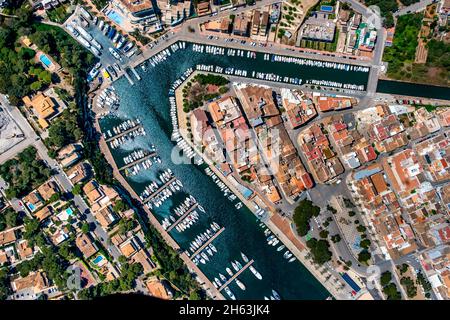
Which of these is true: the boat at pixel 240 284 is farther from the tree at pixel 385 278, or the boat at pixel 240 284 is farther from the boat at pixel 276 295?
the tree at pixel 385 278

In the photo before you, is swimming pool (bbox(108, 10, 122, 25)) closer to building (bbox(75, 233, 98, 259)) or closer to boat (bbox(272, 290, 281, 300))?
building (bbox(75, 233, 98, 259))

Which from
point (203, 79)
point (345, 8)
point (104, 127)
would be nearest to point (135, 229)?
point (104, 127)

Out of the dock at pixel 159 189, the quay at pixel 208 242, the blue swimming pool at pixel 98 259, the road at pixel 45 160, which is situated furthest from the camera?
the dock at pixel 159 189

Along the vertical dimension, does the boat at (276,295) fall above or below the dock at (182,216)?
below

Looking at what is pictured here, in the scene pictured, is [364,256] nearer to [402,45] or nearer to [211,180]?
[211,180]

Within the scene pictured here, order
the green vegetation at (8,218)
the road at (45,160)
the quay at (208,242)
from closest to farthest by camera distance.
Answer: the green vegetation at (8,218), the road at (45,160), the quay at (208,242)

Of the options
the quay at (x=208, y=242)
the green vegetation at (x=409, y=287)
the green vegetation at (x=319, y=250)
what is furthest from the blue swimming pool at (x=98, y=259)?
the green vegetation at (x=409, y=287)

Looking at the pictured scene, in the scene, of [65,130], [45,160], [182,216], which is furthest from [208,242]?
[45,160]
